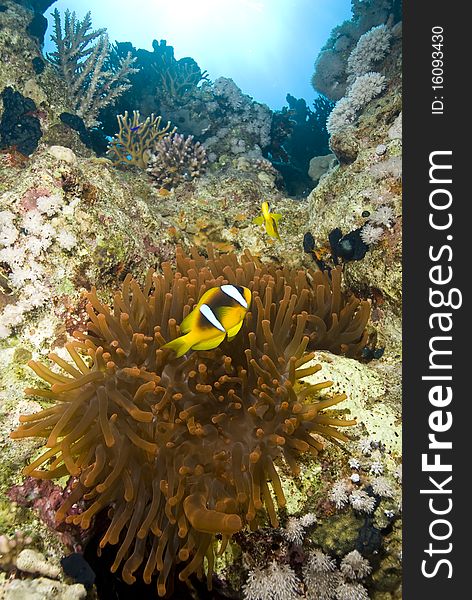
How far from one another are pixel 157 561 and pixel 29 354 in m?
1.49

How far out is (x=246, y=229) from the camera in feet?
15.6

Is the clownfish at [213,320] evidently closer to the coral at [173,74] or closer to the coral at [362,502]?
the coral at [362,502]

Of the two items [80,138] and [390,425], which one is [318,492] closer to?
[390,425]

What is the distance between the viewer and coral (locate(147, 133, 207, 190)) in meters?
6.43

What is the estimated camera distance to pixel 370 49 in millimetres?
5801

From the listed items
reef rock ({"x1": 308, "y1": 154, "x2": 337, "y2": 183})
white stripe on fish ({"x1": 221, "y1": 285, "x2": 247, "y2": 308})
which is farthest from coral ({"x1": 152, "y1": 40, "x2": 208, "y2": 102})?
white stripe on fish ({"x1": 221, "y1": 285, "x2": 247, "y2": 308})

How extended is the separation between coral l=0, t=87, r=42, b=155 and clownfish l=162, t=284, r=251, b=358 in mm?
5179

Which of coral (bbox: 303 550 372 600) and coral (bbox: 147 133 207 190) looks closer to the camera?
coral (bbox: 303 550 372 600)

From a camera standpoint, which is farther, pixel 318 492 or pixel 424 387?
pixel 318 492

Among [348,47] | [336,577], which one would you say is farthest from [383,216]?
[348,47]

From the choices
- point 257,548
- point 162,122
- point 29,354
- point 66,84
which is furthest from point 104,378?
point 162,122

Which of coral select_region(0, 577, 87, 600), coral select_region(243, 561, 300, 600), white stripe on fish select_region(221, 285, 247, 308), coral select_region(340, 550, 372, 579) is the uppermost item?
white stripe on fish select_region(221, 285, 247, 308)

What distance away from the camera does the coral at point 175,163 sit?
21.1 feet

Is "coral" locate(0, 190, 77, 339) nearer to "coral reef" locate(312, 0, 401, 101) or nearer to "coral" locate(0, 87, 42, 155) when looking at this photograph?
"coral" locate(0, 87, 42, 155)
